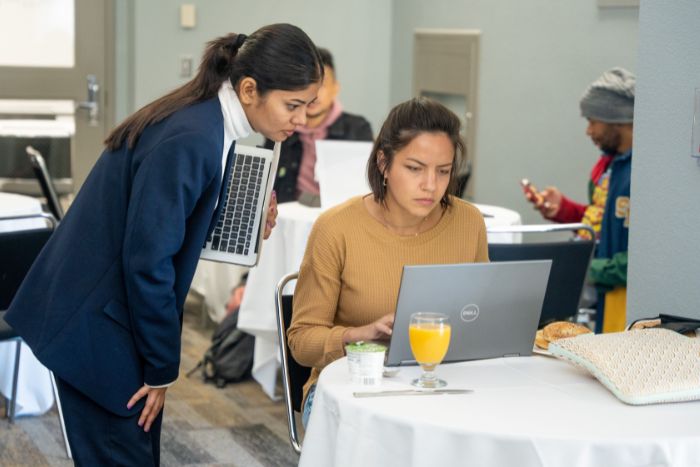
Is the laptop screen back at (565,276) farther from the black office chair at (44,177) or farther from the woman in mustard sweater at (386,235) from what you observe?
the black office chair at (44,177)

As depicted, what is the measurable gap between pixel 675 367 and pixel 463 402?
0.39 m

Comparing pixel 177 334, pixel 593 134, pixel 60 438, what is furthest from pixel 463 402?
pixel 593 134

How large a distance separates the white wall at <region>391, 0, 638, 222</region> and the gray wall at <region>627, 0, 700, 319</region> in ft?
6.68

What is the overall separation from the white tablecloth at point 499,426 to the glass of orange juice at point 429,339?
52 mm

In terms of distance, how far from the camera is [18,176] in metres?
6.09

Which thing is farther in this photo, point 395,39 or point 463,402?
point 395,39

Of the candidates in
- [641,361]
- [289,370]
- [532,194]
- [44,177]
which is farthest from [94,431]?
[44,177]

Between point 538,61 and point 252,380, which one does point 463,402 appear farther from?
point 538,61

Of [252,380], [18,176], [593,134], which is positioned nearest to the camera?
[593,134]

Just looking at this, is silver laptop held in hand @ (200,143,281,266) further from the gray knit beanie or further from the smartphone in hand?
the gray knit beanie

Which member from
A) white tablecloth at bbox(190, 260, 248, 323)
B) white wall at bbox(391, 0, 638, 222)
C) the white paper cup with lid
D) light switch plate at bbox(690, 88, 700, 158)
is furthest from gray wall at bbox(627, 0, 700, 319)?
white tablecloth at bbox(190, 260, 248, 323)

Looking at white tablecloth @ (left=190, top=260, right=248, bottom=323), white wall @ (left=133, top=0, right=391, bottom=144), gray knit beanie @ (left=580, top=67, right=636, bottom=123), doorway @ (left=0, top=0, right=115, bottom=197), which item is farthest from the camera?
white wall @ (left=133, top=0, right=391, bottom=144)

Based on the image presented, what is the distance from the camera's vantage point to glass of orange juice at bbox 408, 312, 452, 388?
191cm

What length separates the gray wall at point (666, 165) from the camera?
2.59m
